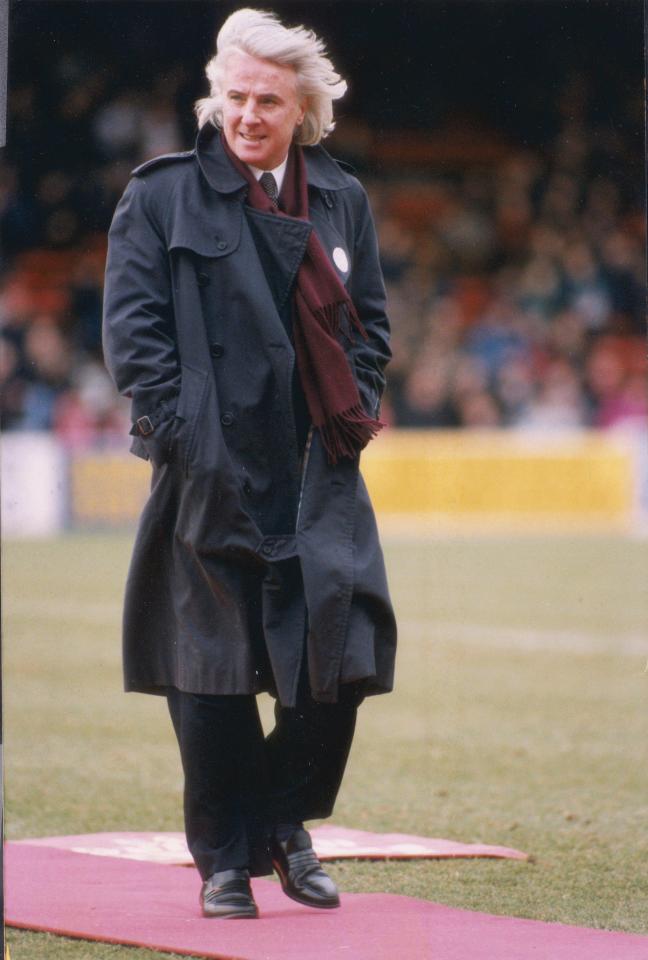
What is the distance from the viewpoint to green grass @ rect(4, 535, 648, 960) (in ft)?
15.4

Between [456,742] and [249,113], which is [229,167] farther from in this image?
[456,742]

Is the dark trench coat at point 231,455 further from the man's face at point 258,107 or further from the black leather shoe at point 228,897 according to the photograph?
the black leather shoe at point 228,897

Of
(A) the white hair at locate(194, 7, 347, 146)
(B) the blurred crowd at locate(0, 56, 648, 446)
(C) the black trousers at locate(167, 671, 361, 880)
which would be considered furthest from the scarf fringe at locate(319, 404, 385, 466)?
(B) the blurred crowd at locate(0, 56, 648, 446)

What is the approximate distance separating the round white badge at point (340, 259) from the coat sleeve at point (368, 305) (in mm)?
106

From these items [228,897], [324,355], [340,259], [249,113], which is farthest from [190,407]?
[228,897]

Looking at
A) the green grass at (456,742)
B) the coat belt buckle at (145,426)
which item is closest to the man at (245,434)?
the coat belt buckle at (145,426)

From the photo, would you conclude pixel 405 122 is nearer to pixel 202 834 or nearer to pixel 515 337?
pixel 515 337

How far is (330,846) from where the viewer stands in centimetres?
509

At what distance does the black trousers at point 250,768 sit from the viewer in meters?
4.20

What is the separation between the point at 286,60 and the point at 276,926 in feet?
6.06

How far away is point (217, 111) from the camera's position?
A: 4.22 metres

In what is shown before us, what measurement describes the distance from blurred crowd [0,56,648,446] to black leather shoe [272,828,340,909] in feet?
42.0

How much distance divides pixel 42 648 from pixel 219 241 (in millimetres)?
6742

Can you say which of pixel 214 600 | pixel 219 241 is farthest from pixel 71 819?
pixel 219 241
